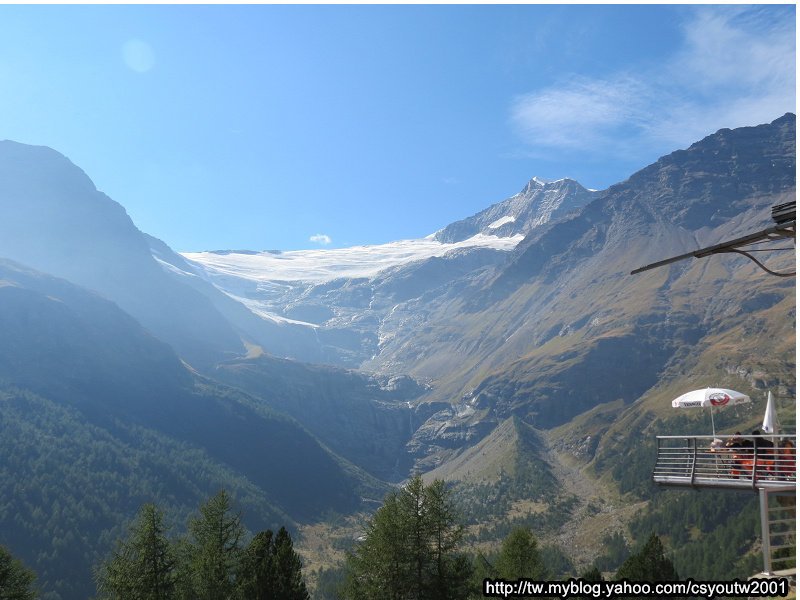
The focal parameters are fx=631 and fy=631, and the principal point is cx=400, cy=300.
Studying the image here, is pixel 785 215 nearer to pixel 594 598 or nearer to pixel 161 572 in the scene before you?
pixel 594 598

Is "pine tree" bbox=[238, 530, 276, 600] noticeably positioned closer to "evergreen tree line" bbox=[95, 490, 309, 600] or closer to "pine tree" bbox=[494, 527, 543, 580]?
"evergreen tree line" bbox=[95, 490, 309, 600]

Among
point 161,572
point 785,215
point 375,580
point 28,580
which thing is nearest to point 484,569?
point 375,580

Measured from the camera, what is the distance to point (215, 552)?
52.1m

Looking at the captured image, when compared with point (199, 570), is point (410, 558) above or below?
above

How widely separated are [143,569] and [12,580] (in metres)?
8.98

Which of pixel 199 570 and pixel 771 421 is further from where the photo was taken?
pixel 199 570

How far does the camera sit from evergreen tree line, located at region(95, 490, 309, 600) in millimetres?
49188

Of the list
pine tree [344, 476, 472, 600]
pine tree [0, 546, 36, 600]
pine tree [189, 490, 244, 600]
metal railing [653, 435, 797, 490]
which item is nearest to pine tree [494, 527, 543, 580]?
pine tree [344, 476, 472, 600]

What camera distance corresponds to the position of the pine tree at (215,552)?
167 feet

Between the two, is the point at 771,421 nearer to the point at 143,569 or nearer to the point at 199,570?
the point at 199,570

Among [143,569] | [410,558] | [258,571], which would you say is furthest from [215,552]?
[410,558]

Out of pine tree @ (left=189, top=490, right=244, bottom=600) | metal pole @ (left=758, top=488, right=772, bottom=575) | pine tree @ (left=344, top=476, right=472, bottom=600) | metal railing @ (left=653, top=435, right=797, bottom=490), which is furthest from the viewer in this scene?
pine tree @ (left=189, top=490, right=244, bottom=600)

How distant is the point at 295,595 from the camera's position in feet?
165

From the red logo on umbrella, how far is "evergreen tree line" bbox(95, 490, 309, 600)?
117 feet
